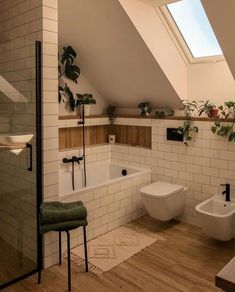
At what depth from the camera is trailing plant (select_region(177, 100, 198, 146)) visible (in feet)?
12.0

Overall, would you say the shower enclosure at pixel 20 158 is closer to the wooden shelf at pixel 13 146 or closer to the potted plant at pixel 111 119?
the wooden shelf at pixel 13 146

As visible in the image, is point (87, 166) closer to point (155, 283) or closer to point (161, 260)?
point (161, 260)

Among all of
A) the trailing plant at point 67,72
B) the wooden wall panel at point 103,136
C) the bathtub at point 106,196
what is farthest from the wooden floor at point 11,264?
the trailing plant at point 67,72

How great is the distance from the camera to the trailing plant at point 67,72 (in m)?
3.82

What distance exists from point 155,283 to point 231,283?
1710 mm

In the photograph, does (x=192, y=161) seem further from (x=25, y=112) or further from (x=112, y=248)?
(x=25, y=112)

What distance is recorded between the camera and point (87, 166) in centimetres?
438

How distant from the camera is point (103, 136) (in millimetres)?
4691

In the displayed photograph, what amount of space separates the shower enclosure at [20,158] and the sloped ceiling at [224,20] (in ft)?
5.23

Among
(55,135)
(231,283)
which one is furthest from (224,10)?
(231,283)

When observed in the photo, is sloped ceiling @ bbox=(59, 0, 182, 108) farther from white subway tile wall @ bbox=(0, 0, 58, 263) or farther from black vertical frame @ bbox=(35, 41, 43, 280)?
black vertical frame @ bbox=(35, 41, 43, 280)

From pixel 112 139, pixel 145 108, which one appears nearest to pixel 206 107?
pixel 145 108

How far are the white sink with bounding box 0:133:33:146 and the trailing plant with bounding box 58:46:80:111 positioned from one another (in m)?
1.32

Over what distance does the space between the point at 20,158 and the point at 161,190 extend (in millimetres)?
1699
